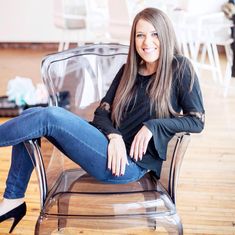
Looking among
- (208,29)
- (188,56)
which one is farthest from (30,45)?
(208,29)

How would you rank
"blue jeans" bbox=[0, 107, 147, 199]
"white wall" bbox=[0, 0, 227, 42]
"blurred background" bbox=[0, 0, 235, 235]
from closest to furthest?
"blue jeans" bbox=[0, 107, 147, 199] → "blurred background" bbox=[0, 0, 235, 235] → "white wall" bbox=[0, 0, 227, 42]

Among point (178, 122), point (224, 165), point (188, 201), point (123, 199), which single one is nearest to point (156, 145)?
point (178, 122)

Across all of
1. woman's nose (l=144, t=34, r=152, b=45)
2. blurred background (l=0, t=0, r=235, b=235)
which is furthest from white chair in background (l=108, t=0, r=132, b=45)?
woman's nose (l=144, t=34, r=152, b=45)

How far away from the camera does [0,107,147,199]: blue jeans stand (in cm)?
140

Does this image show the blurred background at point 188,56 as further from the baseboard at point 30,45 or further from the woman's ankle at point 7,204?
the woman's ankle at point 7,204

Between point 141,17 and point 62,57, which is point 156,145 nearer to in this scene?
point 141,17

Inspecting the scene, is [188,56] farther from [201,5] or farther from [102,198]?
[102,198]

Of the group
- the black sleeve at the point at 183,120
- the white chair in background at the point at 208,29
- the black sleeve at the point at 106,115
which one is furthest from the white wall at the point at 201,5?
the black sleeve at the point at 183,120

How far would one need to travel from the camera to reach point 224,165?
2488 mm

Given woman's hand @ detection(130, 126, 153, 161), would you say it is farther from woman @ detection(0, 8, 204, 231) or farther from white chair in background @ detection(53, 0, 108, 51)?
white chair in background @ detection(53, 0, 108, 51)

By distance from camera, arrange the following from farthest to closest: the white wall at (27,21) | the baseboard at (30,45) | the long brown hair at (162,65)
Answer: the baseboard at (30,45) < the white wall at (27,21) < the long brown hair at (162,65)

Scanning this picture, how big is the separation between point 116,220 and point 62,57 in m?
0.71

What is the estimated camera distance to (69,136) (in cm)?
141

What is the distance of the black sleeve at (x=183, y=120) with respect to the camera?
1456 millimetres
